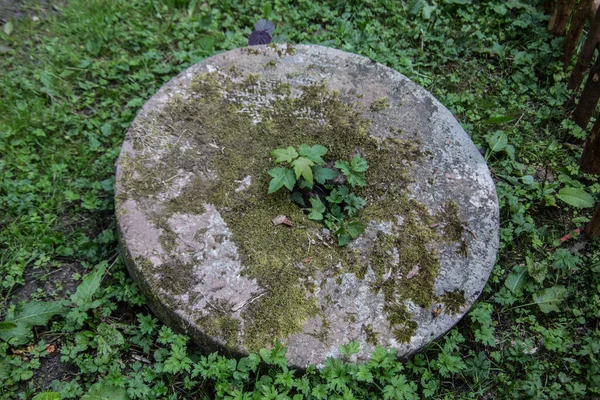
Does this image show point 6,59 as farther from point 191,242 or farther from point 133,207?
point 191,242

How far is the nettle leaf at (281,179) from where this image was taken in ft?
9.21

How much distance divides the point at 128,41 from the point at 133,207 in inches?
84.8

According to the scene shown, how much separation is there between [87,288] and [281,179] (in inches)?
50.4

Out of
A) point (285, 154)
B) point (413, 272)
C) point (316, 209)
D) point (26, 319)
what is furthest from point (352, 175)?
point (26, 319)

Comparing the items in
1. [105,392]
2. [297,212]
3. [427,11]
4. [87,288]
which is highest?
[427,11]

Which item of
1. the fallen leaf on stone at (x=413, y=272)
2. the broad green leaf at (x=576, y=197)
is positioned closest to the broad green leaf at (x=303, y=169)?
the fallen leaf on stone at (x=413, y=272)

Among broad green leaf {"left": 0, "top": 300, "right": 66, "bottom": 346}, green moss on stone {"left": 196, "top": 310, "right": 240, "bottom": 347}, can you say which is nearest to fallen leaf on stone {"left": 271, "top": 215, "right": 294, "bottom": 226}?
green moss on stone {"left": 196, "top": 310, "right": 240, "bottom": 347}

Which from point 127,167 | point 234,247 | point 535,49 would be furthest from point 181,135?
point 535,49

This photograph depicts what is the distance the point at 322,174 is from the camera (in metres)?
2.92

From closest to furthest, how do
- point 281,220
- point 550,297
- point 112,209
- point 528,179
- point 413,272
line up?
point 413,272 → point 281,220 → point 550,297 → point 112,209 → point 528,179

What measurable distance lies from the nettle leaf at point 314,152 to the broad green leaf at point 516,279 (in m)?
1.38

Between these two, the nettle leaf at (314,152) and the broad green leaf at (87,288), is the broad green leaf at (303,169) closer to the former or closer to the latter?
the nettle leaf at (314,152)

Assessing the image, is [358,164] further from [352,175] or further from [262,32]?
[262,32]

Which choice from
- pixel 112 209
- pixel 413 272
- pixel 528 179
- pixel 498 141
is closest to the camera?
pixel 413 272
